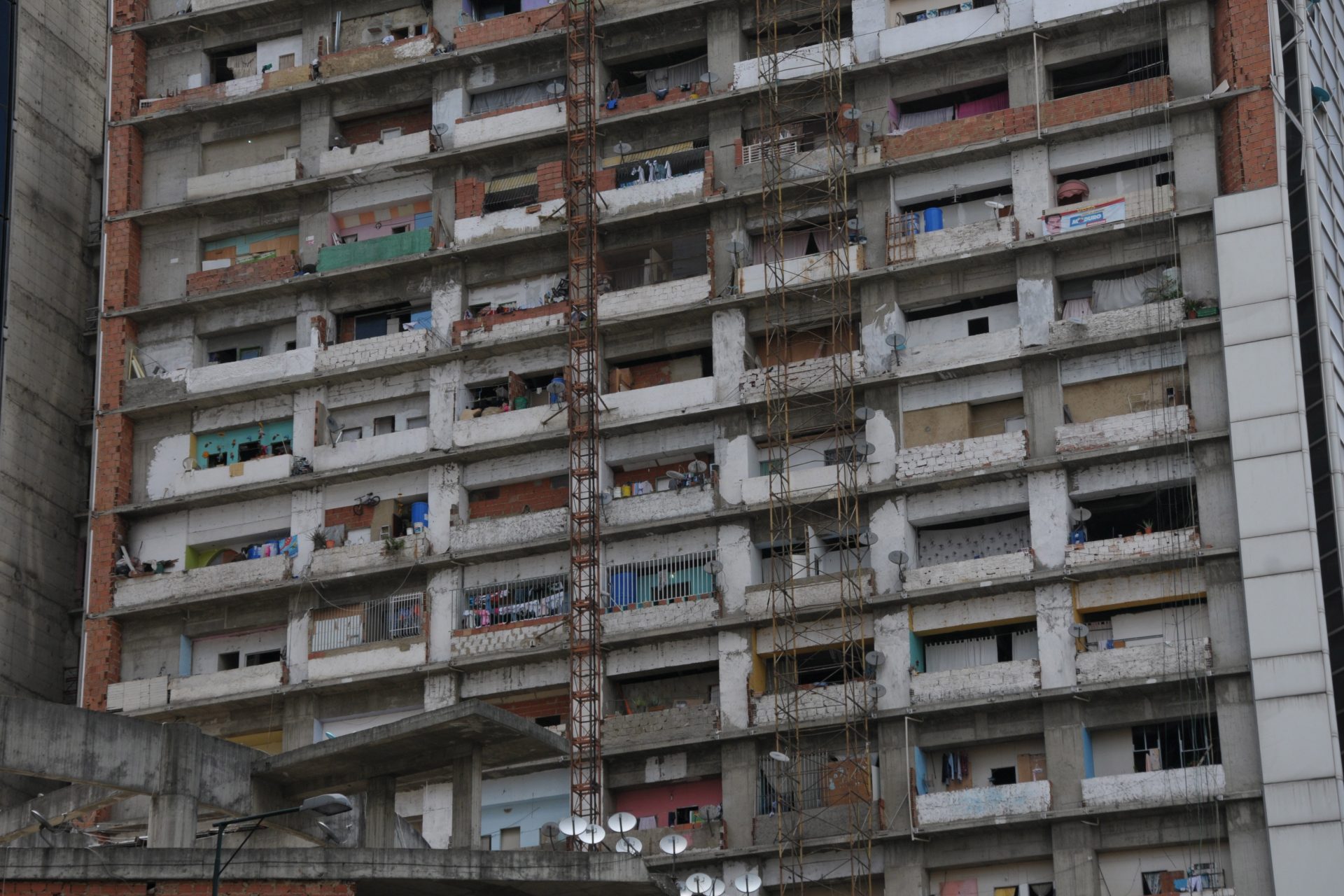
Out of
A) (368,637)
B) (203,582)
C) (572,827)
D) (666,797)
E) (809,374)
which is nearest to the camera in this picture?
(572,827)

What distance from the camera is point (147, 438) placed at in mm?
74000

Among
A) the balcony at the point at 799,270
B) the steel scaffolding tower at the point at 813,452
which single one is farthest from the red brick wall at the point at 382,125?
the balcony at the point at 799,270

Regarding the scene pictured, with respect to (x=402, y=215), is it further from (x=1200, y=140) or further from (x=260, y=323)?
(x=1200, y=140)

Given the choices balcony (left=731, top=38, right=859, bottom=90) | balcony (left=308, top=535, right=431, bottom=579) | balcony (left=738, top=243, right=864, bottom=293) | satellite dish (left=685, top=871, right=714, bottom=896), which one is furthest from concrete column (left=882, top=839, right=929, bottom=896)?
balcony (left=731, top=38, right=859, bottom=90)

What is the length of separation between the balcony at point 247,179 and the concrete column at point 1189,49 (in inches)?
1053

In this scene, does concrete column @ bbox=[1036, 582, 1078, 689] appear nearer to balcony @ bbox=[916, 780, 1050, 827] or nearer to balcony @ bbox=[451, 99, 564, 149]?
balcony @ bbox=[916, 780, 1050, 827]

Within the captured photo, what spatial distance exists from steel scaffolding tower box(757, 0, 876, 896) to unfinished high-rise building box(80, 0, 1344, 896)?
0.17 m

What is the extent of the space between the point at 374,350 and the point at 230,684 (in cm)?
1069

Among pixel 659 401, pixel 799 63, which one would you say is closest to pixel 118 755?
pixel 659 401

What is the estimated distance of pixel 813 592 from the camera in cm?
6462

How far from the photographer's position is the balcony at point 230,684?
6888 cm

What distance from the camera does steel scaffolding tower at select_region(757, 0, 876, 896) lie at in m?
62.2

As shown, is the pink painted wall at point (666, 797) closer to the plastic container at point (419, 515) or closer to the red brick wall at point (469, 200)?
the plastic container at point (419, 515)

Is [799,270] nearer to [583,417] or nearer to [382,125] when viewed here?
[583,417]
